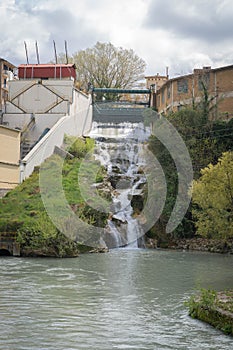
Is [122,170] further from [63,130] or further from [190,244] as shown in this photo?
[190,244]

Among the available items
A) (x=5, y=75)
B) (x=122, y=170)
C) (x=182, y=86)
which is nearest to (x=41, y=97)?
(x=122, y=170)

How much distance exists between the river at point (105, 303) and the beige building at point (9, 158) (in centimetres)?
1005

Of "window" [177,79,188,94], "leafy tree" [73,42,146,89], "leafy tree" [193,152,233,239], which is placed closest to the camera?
"leafy tree" [193,152,233,239]

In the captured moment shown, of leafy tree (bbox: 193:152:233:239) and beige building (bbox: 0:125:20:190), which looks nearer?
leafy tree (bbox: 193:152:233:239)

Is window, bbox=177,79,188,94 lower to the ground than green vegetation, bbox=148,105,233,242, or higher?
higher

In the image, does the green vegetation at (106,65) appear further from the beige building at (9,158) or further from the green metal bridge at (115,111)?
the beige building at (9,158)

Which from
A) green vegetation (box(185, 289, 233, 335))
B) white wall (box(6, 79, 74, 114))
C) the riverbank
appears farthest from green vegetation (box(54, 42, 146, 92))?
green vegetation (box(185, 289, 233, 335))

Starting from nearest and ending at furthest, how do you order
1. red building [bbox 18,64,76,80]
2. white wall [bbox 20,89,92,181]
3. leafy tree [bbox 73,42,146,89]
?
white wall [bbox 20,89,92,181] < red building [bbox 18,64,76,80] < leafy tree [bbox 73,42,146,89]

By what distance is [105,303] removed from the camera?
14.5m

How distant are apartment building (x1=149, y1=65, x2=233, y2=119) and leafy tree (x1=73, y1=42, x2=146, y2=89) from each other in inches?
636

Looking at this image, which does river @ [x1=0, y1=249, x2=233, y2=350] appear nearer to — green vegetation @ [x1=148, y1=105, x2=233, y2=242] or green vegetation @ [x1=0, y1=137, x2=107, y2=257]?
green vegetation @ [x1=0, y1=137, x2=107, y2=257]

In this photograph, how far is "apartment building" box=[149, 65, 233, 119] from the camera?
43.4 metres

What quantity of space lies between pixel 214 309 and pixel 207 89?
3488 centimetres

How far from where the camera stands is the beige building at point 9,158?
111ft
